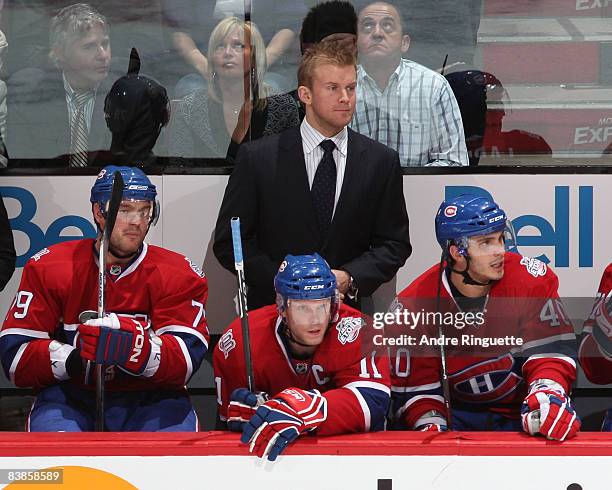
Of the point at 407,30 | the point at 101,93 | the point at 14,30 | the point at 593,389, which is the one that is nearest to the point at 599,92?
the point at 407,30

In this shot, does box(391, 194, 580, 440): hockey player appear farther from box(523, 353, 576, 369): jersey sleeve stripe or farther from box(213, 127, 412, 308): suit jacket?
box(213, 127, 412, 308): suit jacket

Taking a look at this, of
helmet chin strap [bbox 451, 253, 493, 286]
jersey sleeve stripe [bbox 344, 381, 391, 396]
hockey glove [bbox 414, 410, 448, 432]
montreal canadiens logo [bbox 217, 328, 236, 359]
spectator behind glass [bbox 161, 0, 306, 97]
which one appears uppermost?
spectator behind glass [bbox 161, 0, 306, 97]

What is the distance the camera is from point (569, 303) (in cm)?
483

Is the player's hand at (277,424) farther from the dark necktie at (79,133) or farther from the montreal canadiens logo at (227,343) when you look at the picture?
the dark necktie at (79,133)

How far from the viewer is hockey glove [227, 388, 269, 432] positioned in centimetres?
339

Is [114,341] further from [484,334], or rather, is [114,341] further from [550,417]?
[550,417]

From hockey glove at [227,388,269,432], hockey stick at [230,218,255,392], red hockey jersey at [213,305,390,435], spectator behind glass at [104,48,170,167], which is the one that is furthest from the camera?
spectator behind glass at [104,48,170,167]

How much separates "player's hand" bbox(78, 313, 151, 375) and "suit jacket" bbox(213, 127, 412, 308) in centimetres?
70

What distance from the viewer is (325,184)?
4.51 metres

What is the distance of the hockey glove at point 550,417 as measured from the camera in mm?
3249

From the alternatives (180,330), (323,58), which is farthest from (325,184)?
(180,330)

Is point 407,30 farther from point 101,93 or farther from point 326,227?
point 101,93

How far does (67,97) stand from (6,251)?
67 centimetres

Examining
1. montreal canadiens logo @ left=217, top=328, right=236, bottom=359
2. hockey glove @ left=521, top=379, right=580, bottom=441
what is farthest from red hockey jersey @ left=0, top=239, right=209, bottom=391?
hockey glove @ left=521, top=379, right=580, bottom=441
